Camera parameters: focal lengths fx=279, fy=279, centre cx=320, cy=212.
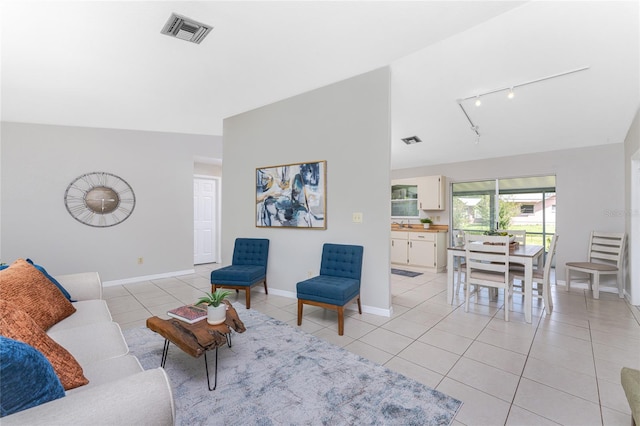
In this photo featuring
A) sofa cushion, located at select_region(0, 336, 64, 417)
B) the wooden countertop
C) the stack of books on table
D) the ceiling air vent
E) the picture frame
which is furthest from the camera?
the wooden countertop

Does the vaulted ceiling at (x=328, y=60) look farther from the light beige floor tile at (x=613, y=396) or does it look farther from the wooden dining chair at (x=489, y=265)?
the light beige floor tile at (x=613, y=396)

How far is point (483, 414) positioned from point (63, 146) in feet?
20.4

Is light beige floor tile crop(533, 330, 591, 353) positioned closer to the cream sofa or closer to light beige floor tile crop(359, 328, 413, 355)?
light beige floor tile crop(359, 328, 413, 355)

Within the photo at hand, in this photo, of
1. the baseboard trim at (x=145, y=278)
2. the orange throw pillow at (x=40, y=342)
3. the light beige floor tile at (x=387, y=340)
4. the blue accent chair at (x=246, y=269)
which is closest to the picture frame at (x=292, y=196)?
the blue accent chair at (x=246, y=269)

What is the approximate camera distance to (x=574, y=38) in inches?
106

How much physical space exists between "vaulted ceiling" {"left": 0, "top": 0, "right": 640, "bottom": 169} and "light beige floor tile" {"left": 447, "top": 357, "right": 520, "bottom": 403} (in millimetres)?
2970

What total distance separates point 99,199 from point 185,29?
3581 millimetres

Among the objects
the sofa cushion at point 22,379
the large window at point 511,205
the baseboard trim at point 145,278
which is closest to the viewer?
the sofa cushion at point 22,379

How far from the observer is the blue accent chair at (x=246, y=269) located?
3.62 m

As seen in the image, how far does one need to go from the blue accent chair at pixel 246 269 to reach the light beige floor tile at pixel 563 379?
9.63 ft

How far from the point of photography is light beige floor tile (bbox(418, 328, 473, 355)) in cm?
253

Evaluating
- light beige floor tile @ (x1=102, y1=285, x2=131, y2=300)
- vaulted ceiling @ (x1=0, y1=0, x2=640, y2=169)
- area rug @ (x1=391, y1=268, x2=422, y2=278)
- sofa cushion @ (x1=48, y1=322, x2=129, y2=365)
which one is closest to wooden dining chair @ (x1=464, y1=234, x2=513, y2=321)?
area rug @ (x1=391, y1=268, x2=422, y2=278)

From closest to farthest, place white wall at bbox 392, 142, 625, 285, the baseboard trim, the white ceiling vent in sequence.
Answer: the white ceiling vent < white wall at bbox 392, 142, 625, 285 < the baseboard trim

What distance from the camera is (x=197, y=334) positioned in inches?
76.3
